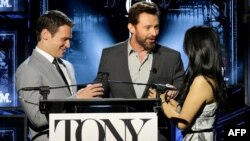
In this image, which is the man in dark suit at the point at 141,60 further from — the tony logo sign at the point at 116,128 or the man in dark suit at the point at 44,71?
the tony logo sign at the point at 116,128

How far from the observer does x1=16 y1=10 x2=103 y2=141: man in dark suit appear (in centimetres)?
248

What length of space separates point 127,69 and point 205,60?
0.53m

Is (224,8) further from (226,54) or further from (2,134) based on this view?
(2,134)

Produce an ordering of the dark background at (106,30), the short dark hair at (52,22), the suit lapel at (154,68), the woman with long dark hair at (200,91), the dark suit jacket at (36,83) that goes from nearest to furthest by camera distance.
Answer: the dark suit jacket at (36,83), the woman with long dark hair at (200,91), the short dark hair at (52,22), the suit lapel at (154,68), the dark background at (106,30)

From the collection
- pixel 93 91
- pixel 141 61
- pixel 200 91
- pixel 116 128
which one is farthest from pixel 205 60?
pixel 116 128

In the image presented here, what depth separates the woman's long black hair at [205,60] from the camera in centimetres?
267

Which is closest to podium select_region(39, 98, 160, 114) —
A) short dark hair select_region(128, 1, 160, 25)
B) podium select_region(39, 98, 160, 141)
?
podium select_region(39, 98, 160, 141)

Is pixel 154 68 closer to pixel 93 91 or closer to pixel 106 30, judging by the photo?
pixel 93 91

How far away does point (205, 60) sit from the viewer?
→ 2.67m

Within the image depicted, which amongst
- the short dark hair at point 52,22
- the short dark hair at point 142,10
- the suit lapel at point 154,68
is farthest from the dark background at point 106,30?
the short dark hair at point 52,22

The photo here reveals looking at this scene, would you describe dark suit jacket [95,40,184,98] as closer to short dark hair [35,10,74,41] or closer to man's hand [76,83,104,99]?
short dark hair [35,10,74,41]

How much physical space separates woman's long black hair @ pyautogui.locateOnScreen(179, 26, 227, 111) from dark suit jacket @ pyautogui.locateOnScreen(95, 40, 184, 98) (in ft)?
0.62

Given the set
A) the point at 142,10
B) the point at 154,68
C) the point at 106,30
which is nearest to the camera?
the point at 154,68

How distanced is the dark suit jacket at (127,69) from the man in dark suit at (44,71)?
0.25m
